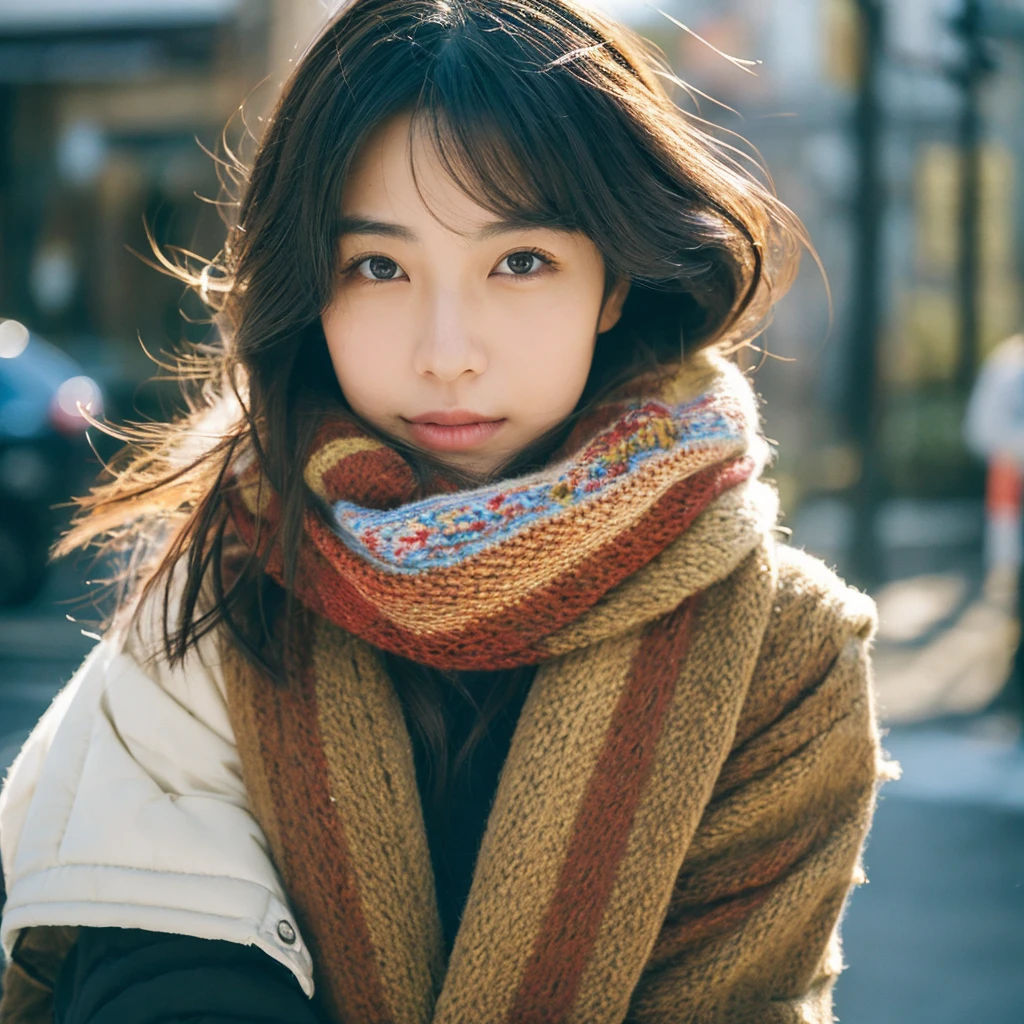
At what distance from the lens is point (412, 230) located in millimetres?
1393

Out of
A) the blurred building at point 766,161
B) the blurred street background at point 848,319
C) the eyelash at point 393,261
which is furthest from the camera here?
the blurred building at point 766,161

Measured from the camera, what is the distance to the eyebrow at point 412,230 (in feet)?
4.56

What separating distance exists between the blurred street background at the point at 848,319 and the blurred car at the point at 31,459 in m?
0.01

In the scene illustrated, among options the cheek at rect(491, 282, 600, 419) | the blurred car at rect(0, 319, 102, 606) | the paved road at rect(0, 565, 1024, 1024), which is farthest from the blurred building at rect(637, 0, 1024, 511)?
the cheek at rect(491, 282, 600, 419)

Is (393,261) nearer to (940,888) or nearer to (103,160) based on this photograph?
(940,888)

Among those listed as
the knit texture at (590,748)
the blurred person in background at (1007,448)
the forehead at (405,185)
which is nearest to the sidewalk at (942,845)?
the blurred person in background at (1007,448)

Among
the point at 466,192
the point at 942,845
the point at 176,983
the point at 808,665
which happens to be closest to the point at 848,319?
the point at 942,845

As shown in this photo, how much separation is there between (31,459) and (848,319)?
4.70m

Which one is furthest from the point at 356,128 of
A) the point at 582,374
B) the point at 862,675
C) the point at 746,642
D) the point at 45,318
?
the point at 45,318

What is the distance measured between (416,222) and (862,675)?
72cm

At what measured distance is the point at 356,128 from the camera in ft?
4.60

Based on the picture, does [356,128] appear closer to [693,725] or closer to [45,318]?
[693,725]

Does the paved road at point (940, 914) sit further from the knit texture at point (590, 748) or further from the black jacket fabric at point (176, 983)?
the black jacket fabric at point (176, 983)

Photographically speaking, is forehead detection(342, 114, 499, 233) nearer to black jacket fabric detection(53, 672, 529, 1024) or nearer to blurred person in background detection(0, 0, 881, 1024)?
blurred person in background detection(0, 0, 881, 1024)
